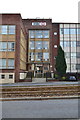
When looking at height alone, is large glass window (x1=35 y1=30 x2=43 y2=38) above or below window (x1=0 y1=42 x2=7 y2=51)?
above

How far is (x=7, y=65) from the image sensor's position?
30656 mm

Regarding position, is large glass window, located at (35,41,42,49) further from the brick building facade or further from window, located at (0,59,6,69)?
window, located at (0,59,6,69)

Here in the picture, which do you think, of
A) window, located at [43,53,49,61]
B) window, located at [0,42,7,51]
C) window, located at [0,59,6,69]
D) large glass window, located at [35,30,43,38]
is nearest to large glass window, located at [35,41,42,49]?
large glass window, located at [35,30,43,38]

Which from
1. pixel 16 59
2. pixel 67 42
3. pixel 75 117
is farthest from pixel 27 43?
pixel 75 117

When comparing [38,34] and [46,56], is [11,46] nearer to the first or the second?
[46,56]

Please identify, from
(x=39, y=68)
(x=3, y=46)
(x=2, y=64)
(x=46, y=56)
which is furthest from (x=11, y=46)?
(x=46, y=56)

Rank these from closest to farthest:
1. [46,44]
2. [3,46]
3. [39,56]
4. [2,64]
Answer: [2,64]
[3,46]
[39,56]
[46,44]

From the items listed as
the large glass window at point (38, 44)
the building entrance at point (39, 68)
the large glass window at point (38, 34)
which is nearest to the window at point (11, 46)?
the building entrance at point (39, 68)

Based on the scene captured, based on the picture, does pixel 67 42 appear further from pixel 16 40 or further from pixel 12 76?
pixel 12 76

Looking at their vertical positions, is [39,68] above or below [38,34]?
below

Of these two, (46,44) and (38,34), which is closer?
(46,44)

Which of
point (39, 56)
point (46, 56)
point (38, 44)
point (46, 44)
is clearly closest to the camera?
point (46, 56)

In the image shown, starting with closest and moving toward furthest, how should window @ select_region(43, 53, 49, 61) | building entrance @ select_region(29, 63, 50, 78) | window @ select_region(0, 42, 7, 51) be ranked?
window @ select_region(0, 42, 7, 51) → building entrance @ select_region(29, 63, 50, 78) → window @ select_region(43, 53, 49, 61)

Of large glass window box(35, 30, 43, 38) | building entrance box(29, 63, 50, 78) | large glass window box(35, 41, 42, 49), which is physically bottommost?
building entrance box(29, 63, 50, 78)
